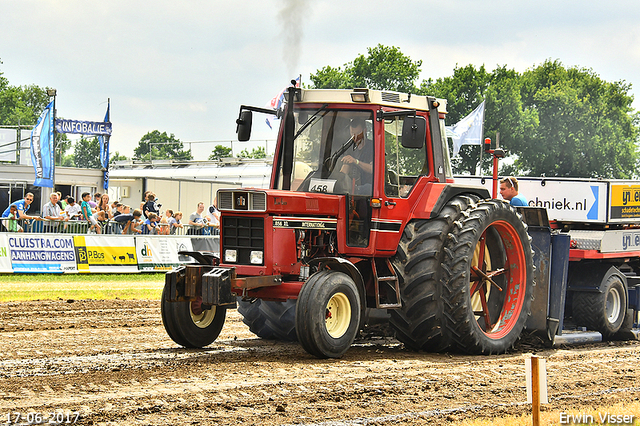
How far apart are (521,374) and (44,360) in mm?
4435

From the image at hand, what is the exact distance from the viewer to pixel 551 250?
30.9 feet

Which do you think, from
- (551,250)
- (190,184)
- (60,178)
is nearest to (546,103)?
(190,184)

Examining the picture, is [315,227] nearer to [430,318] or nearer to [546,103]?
[430,318]

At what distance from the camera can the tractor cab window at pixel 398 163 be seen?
8055 millimetres

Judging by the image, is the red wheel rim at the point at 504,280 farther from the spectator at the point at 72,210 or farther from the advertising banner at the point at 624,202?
the spectator at the point at 72,210

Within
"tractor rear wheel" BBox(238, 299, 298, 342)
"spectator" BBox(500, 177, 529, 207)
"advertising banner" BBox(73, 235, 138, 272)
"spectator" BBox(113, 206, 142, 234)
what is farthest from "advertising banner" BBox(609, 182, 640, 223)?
"advertising banner" BBox(73, 235, 138, 272)

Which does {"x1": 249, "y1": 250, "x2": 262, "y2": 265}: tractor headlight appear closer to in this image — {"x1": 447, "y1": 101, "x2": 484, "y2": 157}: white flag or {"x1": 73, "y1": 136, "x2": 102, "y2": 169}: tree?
{"x1": 447, "y1": 101, "x2": 484, "y2": 157}: white flag

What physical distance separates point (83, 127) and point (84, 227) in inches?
282

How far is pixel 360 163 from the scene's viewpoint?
7.97 metres

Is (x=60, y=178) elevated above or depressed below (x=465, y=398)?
above

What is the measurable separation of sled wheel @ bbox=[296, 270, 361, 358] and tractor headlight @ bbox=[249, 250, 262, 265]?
0.64 m

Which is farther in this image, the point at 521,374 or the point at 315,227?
the point at 315,227

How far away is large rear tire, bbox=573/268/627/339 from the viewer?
10.5 m

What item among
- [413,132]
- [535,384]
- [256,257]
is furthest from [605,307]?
[535,384]
